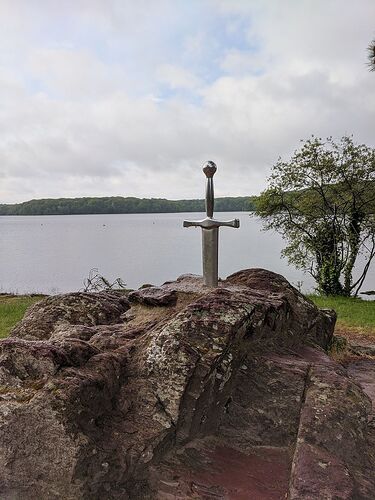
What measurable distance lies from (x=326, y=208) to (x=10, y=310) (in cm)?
1578

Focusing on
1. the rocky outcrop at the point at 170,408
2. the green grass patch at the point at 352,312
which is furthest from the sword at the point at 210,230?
the green grass patch at the point at 352,312

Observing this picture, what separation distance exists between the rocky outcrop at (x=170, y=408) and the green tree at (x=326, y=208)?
62.0 feet

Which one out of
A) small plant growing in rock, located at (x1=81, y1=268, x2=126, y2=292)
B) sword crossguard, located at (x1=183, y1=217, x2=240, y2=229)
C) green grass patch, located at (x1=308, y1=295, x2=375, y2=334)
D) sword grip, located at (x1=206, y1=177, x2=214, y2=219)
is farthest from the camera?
small plant growing in rock, located at (x1=81, y1=268, x2=126, y2=292)

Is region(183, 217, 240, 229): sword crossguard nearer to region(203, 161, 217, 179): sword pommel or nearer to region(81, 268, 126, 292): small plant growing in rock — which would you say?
region(203, 161, 217, 179): sword pommel

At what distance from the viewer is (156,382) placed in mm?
4859

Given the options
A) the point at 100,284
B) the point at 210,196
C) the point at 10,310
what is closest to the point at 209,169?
the point at 210,196

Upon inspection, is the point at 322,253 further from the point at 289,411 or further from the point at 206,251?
the point at 289,411

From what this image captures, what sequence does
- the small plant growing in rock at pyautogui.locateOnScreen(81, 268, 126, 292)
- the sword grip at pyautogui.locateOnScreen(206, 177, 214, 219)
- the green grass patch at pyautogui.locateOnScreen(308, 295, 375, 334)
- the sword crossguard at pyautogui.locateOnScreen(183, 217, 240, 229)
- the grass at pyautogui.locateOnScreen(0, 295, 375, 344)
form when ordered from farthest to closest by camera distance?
the small plant growing in rock at pyautogui.locateOnScreen(81, 268, 126, 292), the green grass patch at pyautogui.locateOnScreen(308, 295, 375, 334), the grass at pyautogui.locateOnScreen(0, 295, 375, 344), the sword grip at pyautogui.locateOnScreen(206, 177, 214, 219), the sword crossguard at pyautogui.locateOnScreen(183, 217, 240, 229)

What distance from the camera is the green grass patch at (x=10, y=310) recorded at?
13823 mm

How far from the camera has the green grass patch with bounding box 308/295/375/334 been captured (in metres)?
15.0

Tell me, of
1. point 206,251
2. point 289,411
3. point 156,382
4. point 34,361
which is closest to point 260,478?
point 289,411

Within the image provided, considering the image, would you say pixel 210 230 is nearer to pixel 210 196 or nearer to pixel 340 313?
pixel 210 196

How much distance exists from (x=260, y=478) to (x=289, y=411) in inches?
35.3

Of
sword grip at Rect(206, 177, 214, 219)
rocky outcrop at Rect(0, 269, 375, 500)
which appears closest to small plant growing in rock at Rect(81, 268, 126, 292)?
sword grip at Rect(206, 177, 214, 219)
